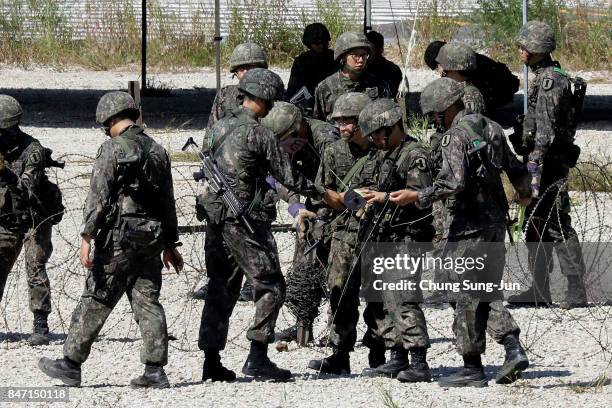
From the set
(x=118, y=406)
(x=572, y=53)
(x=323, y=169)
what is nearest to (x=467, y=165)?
(x=323, y=169)

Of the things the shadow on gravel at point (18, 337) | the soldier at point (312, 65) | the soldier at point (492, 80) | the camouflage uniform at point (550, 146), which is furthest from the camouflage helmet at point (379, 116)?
the soldier at point (312, 65)

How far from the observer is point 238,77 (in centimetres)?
918

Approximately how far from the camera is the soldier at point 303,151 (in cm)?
820

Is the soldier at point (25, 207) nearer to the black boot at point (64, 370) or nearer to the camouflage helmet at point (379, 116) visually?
the black boot at point (64, 370)

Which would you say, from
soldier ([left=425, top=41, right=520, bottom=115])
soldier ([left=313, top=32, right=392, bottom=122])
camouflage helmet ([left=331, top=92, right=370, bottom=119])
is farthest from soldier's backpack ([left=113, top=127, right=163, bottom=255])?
soldier ([left=425, top=41, right=520, bottom=115])

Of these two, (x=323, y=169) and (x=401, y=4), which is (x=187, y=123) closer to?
(x=323, y=169)

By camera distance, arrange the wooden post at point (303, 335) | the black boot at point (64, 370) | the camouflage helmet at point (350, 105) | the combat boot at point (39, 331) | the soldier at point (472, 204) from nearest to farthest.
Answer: the soldier at point (472, 204), the black boot at point (64, 370), the camouflage helmet at point (350, 105), the wooden post at point (303, 335), the combat boot at point (39, 331)

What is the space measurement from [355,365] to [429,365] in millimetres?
424

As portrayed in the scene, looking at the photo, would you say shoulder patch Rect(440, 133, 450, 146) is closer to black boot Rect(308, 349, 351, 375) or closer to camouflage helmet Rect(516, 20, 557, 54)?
black boot Rect(308, 349, 351, 375)

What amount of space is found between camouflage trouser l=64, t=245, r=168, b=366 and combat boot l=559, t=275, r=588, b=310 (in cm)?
313

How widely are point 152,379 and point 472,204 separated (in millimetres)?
1913

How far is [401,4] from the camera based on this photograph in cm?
3122

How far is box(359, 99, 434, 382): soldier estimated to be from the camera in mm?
7566

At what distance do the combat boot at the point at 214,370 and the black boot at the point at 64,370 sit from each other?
2.22 ft
